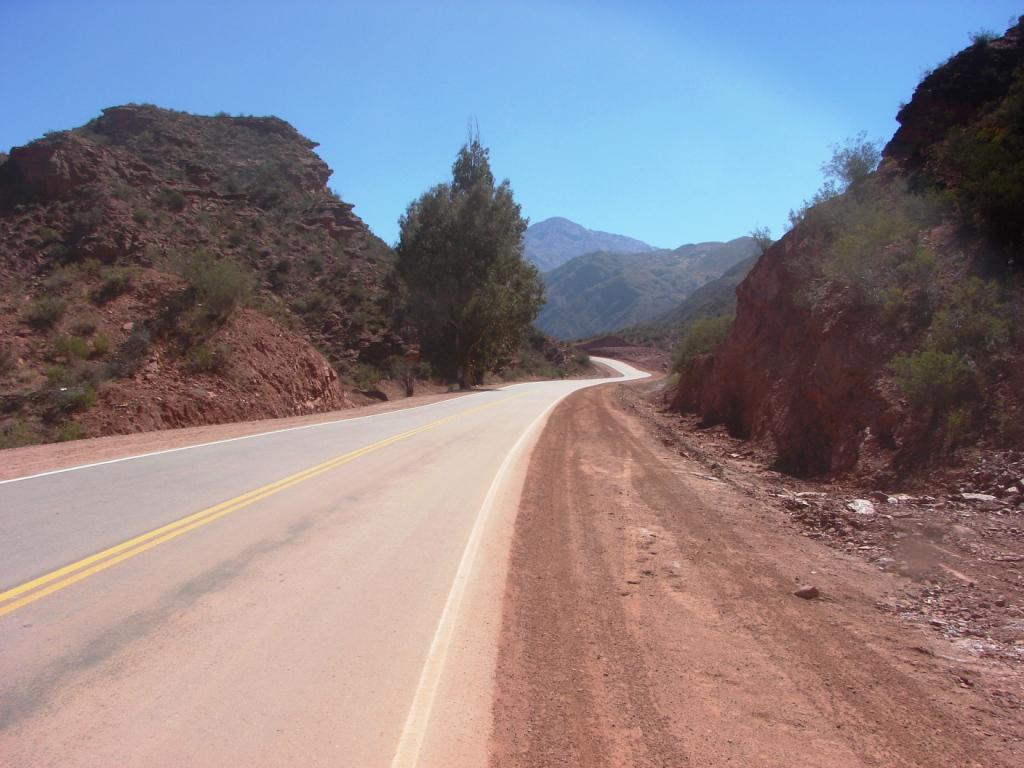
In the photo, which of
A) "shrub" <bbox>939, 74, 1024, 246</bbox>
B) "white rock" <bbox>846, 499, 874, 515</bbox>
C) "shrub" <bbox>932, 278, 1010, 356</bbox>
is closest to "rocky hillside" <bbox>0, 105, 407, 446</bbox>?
"white rock" <bbox>846, 499, 874, 515</bbox>

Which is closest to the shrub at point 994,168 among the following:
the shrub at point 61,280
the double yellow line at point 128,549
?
the double yellow line at point 128,549

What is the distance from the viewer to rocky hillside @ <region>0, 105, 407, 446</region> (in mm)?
20281

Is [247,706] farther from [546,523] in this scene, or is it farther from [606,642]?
[546,523]

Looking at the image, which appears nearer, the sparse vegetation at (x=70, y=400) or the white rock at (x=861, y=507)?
the white rock at (x=861, y=507)

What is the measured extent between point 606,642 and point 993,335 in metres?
8.83

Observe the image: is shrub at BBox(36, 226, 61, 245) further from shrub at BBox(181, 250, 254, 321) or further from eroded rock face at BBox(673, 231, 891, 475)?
eroded rock face at BBox(673, 231, 891, 475)

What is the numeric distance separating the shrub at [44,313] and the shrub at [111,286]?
1.62 m

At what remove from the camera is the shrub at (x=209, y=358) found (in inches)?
910

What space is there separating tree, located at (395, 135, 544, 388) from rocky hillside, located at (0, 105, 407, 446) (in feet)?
10.4

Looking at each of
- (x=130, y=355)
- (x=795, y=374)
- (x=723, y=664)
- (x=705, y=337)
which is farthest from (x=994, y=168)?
(x=130, y=355)

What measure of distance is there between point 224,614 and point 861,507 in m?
7.65

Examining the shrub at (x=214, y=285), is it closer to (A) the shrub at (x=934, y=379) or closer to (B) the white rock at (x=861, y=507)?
(A) the shrub at (x=934, y=379)

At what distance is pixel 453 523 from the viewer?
8.32 m

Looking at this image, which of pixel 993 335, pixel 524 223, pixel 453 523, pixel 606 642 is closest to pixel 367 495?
pixel 453 523
